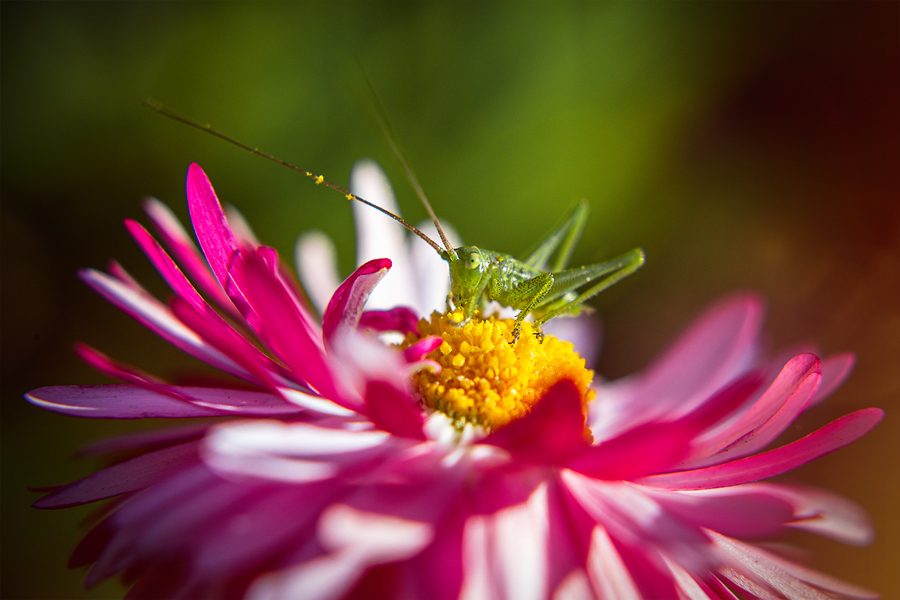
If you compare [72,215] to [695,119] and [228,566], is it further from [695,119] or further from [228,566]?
[695,119]

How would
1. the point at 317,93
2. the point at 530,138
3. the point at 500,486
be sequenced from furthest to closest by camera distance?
the point at 530,138
the point at 317,93
the point at 500,486

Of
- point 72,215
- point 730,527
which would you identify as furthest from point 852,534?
point 72,215

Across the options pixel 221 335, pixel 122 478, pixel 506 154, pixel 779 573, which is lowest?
pixel 779 573

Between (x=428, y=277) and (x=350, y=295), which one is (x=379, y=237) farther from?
(x=350, y=295)

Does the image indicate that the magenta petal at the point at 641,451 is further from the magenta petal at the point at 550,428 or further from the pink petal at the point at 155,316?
the pink petal at the point at 155,316

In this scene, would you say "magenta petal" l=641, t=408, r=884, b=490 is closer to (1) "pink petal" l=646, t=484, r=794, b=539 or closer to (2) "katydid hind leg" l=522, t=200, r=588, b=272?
(1) "pink petal" l=646, t=484, r=794, b=539

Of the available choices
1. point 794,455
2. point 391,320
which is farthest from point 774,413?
point 391,320
